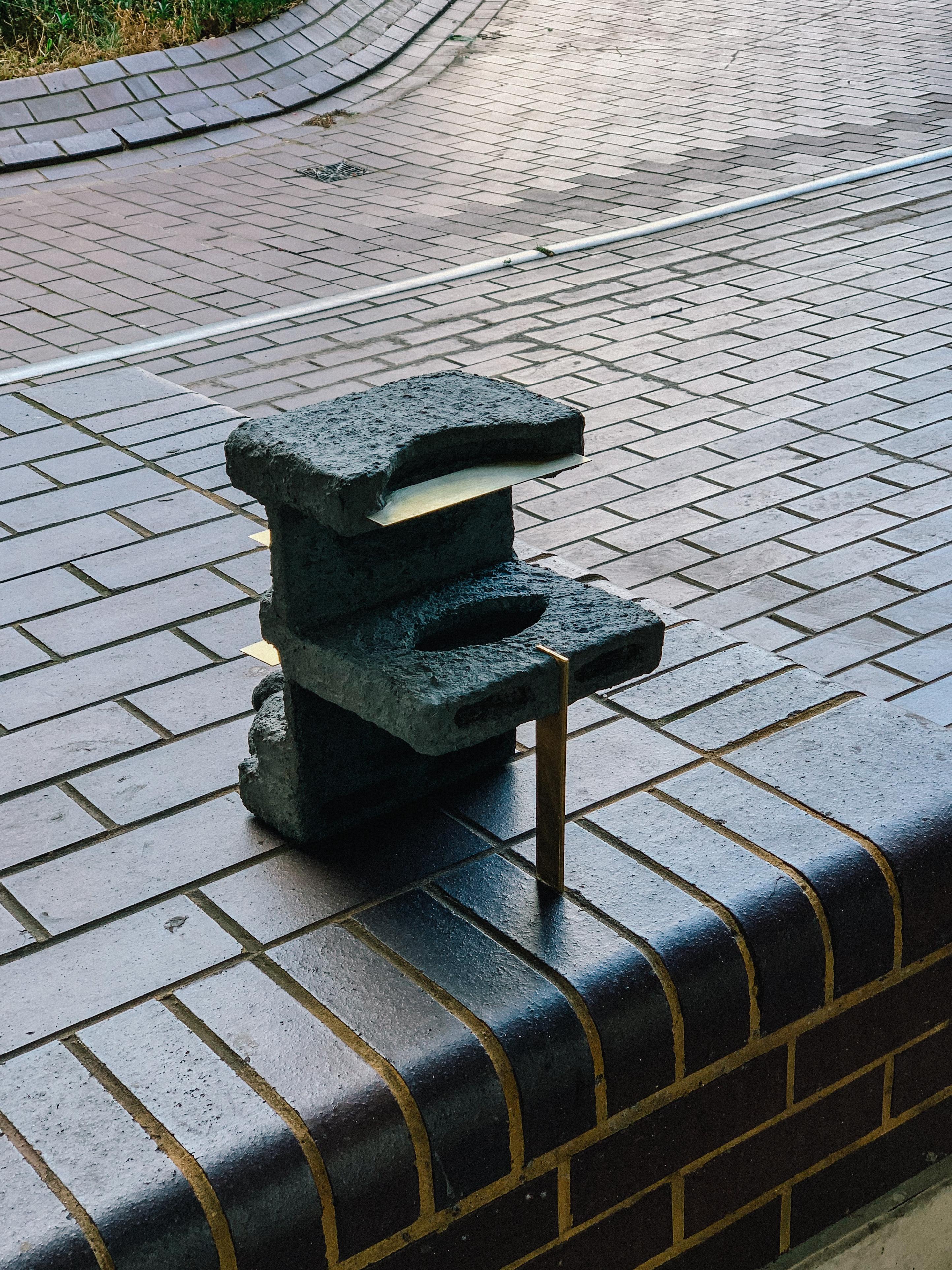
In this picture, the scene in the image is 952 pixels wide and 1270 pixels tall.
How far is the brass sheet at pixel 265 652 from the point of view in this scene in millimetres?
1735

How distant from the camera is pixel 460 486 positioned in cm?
155

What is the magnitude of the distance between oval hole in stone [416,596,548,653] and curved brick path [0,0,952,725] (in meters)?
1.04

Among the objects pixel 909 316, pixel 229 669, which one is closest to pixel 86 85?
pixel 909 316

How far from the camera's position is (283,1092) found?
1358mm

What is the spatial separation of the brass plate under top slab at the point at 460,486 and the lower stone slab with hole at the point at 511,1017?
0.44 meters

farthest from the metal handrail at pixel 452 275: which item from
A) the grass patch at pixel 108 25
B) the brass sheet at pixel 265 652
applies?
the grass patch at pixel 108 25

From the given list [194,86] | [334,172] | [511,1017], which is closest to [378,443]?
[511,1017]

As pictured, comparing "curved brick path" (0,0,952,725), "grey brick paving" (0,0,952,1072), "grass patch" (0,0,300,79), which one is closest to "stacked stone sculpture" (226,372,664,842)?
"grey brick paving" (0,0,952,1072)

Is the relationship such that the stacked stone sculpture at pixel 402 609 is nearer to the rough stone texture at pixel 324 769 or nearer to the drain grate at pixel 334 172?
the rough stone texture at pixel 324 769

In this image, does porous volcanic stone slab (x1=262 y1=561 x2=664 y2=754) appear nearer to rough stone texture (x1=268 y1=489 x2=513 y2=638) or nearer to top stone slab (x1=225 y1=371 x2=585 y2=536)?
rough stone texture (x1=268 y1=489 x2=513 y2=638)

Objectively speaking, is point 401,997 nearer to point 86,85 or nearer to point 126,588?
point 126,588

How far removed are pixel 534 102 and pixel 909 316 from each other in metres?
4.87

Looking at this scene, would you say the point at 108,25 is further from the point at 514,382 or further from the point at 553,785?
the point at 553,785

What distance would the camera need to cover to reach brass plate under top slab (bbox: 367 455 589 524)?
4.90 ft
